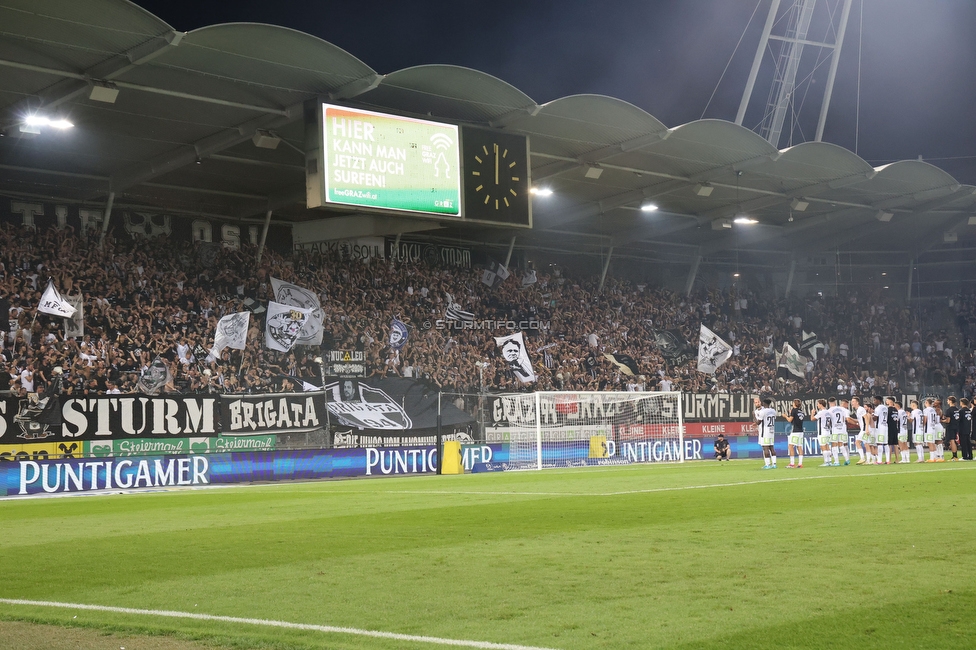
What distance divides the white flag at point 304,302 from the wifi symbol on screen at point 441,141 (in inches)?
329

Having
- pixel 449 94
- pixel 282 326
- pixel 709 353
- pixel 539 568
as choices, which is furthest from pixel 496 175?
pixel 539 568

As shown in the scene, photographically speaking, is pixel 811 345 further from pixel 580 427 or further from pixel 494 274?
pixel 580 427

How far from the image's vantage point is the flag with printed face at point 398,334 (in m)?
35.6

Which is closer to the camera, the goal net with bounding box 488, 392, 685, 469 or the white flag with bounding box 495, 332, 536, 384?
the goal net with bounding box 488, 392, 685, 469

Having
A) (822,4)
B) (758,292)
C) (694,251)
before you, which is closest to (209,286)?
(694,251)

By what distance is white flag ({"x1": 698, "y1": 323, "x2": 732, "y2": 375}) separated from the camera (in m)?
41.0

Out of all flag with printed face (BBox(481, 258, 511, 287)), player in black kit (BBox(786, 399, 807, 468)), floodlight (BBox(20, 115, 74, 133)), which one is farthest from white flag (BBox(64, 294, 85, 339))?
player in black kit (BBox(786, 399, 807, 468))

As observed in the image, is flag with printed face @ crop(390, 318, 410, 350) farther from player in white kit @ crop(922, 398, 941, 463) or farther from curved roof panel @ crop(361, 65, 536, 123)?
player in white kit @ crop(922, 398, 941, 463)

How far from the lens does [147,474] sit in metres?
24.0

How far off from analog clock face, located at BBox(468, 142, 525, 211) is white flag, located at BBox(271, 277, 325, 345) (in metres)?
8.06

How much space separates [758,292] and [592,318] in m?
11.9

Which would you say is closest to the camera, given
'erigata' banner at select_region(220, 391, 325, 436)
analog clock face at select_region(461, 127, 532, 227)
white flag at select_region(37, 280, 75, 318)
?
'erigata' banner at select_region(220, 391, 325, 436)

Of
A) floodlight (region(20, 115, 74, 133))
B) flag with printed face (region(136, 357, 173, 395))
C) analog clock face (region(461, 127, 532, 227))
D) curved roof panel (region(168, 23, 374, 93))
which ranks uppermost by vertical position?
curved roof panel (region(168, 23, 374, 93))

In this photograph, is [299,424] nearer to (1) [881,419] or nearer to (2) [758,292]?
(1) [881,419]
